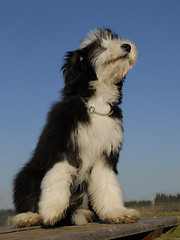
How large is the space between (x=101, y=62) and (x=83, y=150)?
3.26 ft

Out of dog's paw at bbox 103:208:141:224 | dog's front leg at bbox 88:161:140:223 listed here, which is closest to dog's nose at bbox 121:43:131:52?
dog's front leg at bbox 88:161:140:223

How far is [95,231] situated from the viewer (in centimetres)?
265

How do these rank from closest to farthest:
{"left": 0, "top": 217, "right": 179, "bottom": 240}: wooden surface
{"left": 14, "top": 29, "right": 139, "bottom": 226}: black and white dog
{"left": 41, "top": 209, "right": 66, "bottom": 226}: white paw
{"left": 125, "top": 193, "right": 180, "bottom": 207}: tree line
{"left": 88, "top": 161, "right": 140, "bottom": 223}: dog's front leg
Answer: {"left": 0, "top": 217, "right": 179, "bottom": 240}: wooden surface → {"left": 41, "top": 209, "right": 66, "bottom": 226}: white paw → {"left": 14, "top": 29, "right": 139, "bottom": 226}: black and white dog → {"left": 88, "top": 161, "right": 140, "bottom": 223}: dog's front leg → {"left": 125, "top": 193, "right": 180, "bottom": 207}: tree line

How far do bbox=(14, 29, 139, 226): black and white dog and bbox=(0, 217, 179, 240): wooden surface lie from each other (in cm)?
18

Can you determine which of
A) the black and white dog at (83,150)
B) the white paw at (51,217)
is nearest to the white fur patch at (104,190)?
the black and white dog at (83,150)

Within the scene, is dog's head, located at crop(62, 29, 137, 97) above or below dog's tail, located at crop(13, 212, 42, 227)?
above

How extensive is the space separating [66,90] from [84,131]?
607mm

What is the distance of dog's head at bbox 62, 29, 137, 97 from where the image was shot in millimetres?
3703

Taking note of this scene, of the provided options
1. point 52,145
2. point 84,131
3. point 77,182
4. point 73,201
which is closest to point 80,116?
point 84,131

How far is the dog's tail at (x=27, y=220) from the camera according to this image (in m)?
3.35

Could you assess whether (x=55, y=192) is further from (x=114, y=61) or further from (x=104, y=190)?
(x=114, y=61)

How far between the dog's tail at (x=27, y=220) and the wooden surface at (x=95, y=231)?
0.12 m

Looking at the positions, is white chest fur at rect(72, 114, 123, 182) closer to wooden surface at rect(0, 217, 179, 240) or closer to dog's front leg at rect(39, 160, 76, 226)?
dog's front leg at rect(39, 160, 76, 226)

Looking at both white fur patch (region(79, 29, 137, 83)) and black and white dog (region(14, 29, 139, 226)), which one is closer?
black and white dog (region(14, 29, 139, 226))
